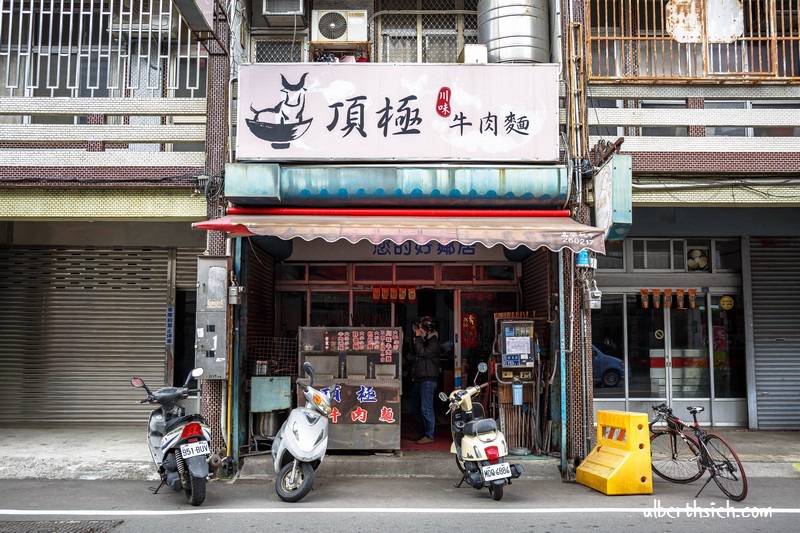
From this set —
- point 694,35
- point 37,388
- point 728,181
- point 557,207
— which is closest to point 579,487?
point 557,207

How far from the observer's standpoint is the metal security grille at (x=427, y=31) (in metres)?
11.7

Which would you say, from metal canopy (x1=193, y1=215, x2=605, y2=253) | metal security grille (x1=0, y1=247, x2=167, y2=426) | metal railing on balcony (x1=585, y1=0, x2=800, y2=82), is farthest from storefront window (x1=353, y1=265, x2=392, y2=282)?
metal railing on balcony (x1=585, y1=0, x2=800, y2=82)

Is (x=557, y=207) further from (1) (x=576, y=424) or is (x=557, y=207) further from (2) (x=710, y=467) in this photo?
(2) (x=710, y=467)

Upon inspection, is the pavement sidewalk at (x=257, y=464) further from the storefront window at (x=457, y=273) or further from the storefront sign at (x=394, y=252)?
the storefront sign at (x=394, y=252)

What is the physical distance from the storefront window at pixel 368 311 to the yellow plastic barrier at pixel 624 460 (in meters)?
4.95

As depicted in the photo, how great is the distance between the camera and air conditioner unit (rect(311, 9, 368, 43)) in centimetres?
1123

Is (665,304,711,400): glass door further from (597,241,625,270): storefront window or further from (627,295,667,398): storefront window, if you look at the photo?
(597,241,625,270): storefront window

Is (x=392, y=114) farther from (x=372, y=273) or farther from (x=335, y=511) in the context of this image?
(x=335, y=511)

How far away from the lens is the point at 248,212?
32.5 feet

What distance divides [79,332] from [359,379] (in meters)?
5.98

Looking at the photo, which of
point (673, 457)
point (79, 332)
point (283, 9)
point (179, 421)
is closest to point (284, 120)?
point (283, 9)

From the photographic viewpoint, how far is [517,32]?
10.8m

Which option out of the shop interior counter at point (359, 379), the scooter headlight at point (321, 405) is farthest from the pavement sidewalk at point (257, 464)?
the scooter headlight at point (321, 405)

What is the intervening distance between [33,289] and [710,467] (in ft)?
39.0
